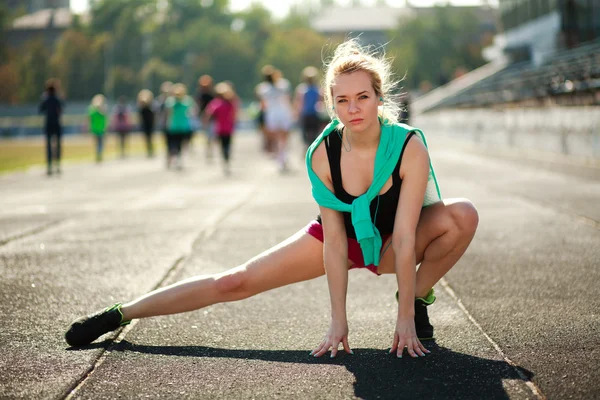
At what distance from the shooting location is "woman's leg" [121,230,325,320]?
173 inches

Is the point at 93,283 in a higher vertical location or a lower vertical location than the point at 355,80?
lower

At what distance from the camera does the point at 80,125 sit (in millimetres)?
65875

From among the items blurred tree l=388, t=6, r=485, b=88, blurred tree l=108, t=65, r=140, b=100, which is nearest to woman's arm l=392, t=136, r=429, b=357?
blurred tree l=388, t=6, r=485, b=88

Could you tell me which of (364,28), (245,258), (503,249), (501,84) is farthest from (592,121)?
(364,28)

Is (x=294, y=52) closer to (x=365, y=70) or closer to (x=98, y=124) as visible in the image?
(x=98, y=124)

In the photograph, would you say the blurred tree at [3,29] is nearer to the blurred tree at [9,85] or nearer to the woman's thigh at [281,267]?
the blurred tree at [9,85]

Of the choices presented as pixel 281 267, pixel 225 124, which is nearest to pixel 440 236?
pixel 281 267

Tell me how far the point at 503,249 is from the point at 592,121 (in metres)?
9.72

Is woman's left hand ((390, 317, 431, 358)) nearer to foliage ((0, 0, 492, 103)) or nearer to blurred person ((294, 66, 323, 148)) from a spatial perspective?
blurred person ((294, 66, 323, 148))

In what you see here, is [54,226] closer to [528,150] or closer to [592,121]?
[592,121]

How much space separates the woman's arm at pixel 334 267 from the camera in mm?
3945

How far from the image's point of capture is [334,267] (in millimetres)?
4047

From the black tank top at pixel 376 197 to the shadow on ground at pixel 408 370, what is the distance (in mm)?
657

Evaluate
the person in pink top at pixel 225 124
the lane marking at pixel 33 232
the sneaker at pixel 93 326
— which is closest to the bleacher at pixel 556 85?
the person in pink top at pixel 225 124
